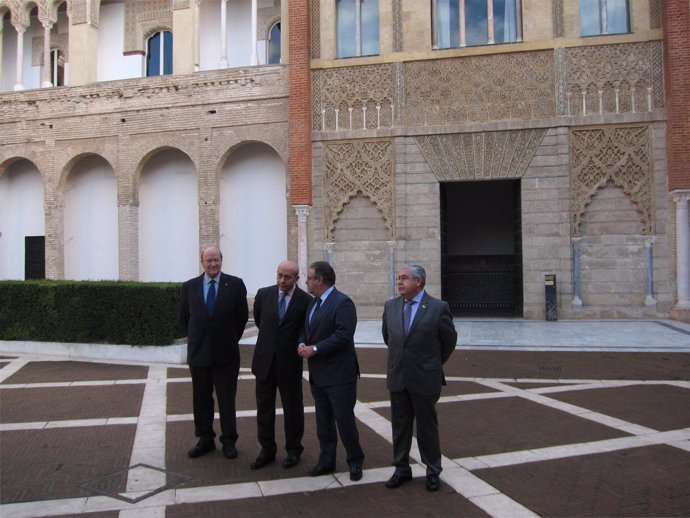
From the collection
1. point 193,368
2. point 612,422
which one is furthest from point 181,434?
point 612,422

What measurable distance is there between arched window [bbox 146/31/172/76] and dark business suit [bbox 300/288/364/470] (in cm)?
1735

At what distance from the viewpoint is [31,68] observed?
20.1m

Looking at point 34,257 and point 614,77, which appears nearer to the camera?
point 614,77

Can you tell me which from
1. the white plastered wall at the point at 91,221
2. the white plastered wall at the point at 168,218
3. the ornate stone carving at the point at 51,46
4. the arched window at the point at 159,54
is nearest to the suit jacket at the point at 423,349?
the white plastered wall at the point at 168,218

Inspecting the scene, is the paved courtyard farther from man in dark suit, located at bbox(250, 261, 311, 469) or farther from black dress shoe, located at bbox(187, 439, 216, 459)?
man in dark suit, located at bbox(250, 261, 311, 469)

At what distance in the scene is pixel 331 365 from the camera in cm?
424

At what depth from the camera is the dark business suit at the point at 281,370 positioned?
4.51m

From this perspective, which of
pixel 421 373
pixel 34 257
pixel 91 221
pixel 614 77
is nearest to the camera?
pixel 421 373

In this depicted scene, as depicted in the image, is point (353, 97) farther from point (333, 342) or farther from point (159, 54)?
point (333, 342)

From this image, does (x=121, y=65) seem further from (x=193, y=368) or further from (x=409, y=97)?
(x=193, y=368)

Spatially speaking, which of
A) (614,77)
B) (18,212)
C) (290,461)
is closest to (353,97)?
(614,77)

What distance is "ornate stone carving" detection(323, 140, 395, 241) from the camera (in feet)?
50.7

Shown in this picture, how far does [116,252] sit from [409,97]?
1043cm

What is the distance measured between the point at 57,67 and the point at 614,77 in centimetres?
1767
